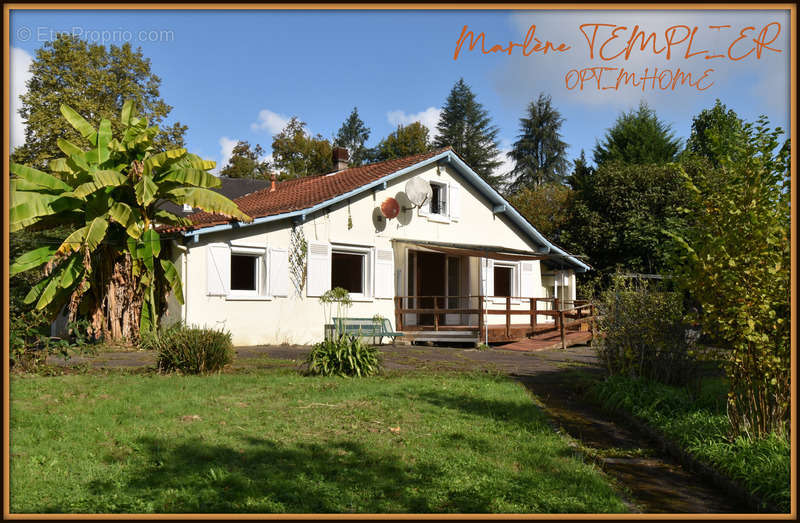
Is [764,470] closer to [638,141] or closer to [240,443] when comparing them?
[240,443]

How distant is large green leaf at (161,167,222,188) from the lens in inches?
562

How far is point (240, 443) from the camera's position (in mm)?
5766

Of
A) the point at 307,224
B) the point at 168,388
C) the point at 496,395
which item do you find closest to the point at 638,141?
the point at 307,224

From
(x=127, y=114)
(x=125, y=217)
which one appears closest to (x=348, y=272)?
(x=125, y=217)

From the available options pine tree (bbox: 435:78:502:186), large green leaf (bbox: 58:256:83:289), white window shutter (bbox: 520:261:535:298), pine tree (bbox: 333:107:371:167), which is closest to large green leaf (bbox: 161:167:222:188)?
large green leaf (bbox: 58:256:83:289)

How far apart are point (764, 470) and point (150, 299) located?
499 inches

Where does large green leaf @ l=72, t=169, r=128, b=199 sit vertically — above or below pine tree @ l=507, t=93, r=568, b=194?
below

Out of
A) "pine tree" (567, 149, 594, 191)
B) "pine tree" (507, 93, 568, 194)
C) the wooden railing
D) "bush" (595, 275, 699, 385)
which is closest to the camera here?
"bush" (595, 275, 699, 385)

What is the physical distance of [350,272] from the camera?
2020 centimetres

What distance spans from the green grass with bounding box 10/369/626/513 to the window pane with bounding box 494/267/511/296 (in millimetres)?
15132

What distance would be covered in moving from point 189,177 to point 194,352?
5.72m

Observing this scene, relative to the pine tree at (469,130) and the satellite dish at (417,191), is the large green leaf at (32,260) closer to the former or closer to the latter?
the satellite dish at (417,191)

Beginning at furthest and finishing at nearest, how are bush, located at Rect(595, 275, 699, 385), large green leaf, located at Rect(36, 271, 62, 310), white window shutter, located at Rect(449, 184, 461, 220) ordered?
white window shutter, located at Rect(449, 184, 461, 220) < large green leaf, located at Rect(36, 271, 62, 310) < bush, located at Rect(595, 275, 699, 385)

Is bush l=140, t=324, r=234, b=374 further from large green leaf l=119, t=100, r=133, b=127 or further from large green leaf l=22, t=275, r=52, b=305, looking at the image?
large green leaf l=119, t=100, r=133, b=127
